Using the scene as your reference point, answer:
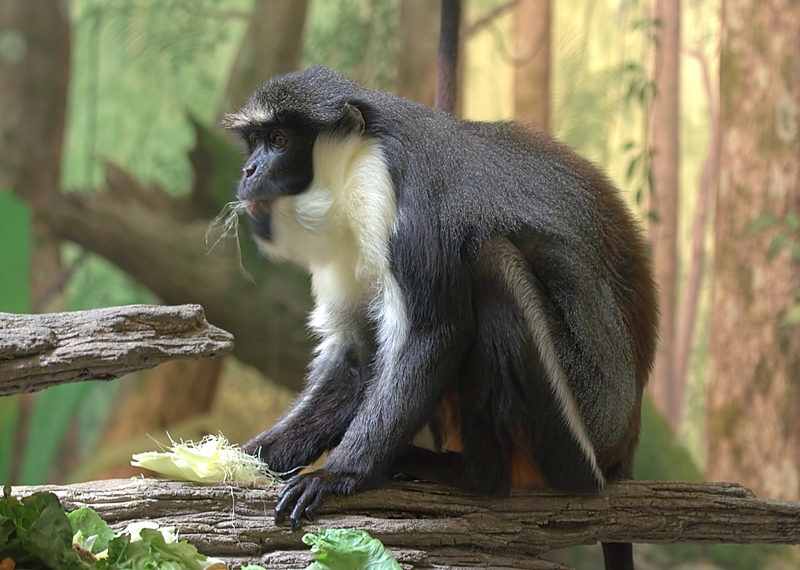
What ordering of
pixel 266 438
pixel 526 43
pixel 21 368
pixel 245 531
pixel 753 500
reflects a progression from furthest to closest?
pixel 526 43
pixel 266 438
pixel 753 500
pixel 245 531
pixel 21 368

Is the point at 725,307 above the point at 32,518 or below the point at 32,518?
above

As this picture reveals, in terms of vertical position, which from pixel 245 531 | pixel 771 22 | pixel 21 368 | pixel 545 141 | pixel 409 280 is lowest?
pixel 245 531

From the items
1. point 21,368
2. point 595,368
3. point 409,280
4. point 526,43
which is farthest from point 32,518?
point 526,43

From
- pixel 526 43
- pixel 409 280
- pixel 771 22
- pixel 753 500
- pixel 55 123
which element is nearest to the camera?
pixel 409 280

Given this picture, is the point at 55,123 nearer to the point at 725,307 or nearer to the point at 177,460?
the point at 177,460

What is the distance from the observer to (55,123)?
7.33 metres

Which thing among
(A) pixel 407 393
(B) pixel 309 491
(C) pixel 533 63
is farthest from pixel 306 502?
(C) pixel 533 63

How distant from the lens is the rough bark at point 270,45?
7180 mm

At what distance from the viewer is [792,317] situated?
225 inches

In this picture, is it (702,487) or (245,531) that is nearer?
(245,531)

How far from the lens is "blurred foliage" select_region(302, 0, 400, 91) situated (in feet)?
24.0

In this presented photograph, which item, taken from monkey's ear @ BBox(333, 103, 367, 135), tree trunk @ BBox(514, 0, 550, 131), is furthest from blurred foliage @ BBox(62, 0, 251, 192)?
monkey's ear @ BBox(333, 103, 367, 135)

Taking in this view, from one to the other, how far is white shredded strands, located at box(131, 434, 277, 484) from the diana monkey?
26 cm

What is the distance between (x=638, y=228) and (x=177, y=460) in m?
2.09
